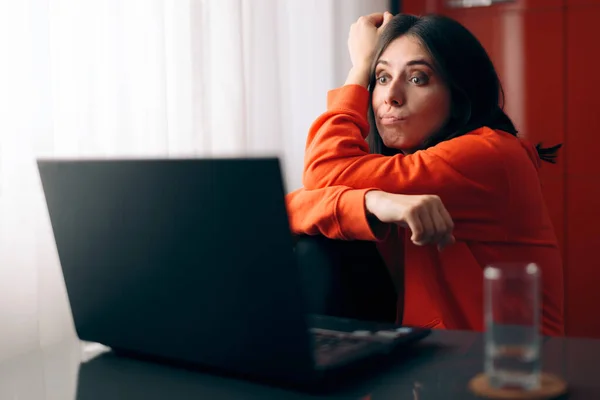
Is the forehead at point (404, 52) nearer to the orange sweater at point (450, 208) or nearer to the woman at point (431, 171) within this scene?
the woman at point (431, 171)

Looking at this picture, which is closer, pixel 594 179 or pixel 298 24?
pixel 298 24

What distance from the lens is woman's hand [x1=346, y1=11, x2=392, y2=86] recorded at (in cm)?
160

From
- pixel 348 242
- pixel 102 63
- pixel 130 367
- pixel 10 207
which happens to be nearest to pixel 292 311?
pixel 130 367

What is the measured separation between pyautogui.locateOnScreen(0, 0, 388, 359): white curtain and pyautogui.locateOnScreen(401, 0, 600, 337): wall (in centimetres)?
84

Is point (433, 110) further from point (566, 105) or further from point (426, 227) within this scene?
point (566, 105)

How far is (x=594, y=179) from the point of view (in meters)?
2.92

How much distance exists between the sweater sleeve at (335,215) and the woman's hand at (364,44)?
1.03 feet

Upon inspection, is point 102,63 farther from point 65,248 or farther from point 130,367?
point 130,367

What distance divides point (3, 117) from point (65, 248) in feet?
1.96

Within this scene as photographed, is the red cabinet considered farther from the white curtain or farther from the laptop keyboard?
the laptop keyboard

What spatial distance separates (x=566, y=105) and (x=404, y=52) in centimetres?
164

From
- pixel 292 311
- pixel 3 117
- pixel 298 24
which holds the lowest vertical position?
pixel 292 311

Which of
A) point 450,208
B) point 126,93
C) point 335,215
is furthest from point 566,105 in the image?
point 335,215

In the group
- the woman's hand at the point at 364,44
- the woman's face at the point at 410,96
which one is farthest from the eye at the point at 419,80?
the woman's hand at the point at 364,44
